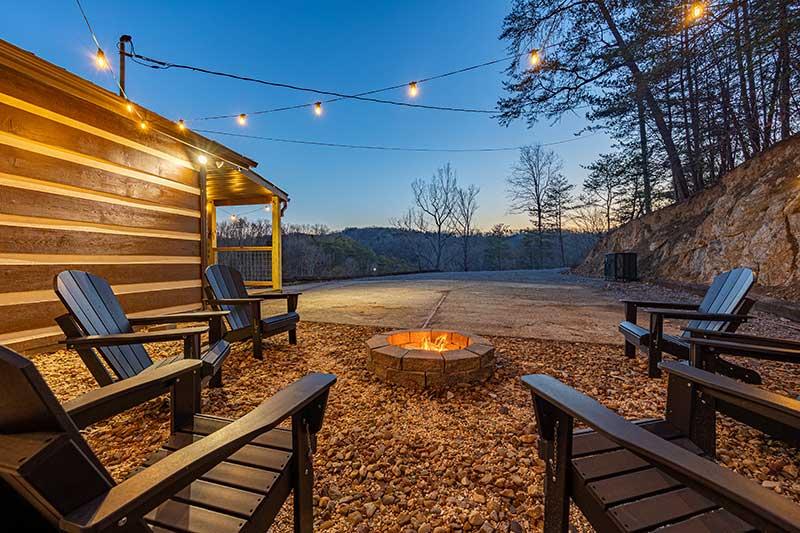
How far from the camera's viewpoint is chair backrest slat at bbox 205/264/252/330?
2.71 m

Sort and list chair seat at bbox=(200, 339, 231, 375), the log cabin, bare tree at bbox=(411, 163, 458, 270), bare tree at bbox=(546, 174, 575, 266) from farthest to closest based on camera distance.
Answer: bare tree at bbox=(411, 163, 458, 270) → bare tree at bbox=(546, 174, 575, 266) → the log cabin → chair seat at bbox=(200, 339, 231, 375)

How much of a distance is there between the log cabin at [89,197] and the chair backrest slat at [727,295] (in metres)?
5.61

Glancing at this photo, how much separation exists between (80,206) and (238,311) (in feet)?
7.53

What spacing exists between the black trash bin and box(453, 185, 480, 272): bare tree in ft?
37.1

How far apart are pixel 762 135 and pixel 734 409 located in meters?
7.69

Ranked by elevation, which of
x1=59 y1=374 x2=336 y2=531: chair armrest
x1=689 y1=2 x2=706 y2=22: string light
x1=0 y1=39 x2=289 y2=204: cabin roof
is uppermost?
x1=689 y1=2 x2=706 y2=22: string light

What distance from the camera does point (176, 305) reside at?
4.48 m

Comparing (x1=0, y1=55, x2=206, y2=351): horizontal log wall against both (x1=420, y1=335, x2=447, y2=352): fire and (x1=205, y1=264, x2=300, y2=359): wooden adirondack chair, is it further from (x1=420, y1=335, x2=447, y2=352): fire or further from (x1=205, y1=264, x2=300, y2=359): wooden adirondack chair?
(x1=420, y1=335, x2=447, y2=352): fire

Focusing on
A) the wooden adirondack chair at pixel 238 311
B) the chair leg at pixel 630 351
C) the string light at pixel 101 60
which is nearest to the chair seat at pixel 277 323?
the wooden adirondack chair at pixel 238 311

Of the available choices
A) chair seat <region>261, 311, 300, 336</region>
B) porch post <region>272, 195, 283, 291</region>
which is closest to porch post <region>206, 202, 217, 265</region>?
porch post <region>272, 195, 283, 291</region>

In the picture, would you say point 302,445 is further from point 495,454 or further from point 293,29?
point 293,29

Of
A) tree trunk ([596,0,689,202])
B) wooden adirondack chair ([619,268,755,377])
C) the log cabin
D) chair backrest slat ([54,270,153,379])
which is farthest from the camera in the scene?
tree trunk ([596,0,689,202])

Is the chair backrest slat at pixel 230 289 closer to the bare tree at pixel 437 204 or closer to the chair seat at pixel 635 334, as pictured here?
the chair seat at pixel 635 334

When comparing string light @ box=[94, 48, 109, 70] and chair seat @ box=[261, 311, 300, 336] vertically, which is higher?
string light @ box=[94, 48, 109, 70]
